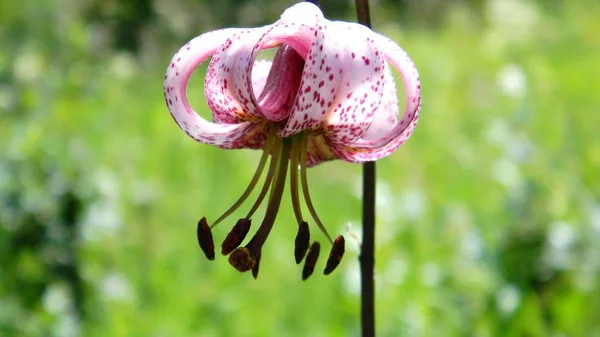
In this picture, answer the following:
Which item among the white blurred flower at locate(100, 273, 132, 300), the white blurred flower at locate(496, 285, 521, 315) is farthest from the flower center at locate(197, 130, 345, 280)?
the white blurred flower at locate(100, 273, 132, 300)

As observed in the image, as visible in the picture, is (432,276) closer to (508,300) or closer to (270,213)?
(508,300)

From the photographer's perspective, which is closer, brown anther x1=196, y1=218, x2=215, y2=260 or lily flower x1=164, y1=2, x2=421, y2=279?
lily flower x1=164, y1=2, x2=421, y2=279

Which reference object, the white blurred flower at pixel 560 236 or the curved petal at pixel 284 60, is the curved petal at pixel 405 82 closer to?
the curved petal at pixel 284 60

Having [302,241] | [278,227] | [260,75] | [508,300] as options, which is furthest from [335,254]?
[278,227]

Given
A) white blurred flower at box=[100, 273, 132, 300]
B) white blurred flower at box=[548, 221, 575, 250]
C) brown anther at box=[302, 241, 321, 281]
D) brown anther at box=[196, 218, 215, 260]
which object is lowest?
white blurred flower at box=[100, 273, 132, 300]

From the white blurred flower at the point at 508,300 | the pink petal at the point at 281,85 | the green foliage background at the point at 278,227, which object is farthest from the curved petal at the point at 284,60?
the white blurred flower at the point at 508,300

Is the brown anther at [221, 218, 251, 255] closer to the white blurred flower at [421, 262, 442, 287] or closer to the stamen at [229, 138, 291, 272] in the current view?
the stamen at [229, 138, 291, 272]

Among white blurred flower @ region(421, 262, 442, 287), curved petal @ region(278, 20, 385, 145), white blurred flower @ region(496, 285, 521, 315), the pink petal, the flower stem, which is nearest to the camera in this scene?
curved petal @ region(278, 20, 385, 145)

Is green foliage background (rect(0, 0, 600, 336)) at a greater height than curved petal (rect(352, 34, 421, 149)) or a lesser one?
lesser
